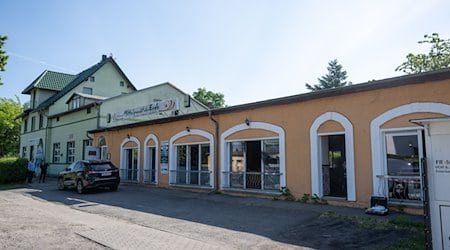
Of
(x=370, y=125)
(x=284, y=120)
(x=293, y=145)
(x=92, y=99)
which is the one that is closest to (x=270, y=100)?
(x=284, y=120)

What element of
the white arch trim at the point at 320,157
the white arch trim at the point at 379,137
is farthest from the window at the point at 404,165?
the white arch trim at the point at 320,157

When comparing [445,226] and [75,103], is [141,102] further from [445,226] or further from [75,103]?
[445,226]

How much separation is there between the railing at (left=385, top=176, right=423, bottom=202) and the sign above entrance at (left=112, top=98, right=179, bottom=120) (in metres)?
14.6

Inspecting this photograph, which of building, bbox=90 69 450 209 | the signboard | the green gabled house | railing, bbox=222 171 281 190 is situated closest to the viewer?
building, bbox=90 69 450 209

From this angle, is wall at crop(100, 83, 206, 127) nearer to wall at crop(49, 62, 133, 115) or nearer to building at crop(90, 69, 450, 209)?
wall at crop(49, 62, 133, 115)

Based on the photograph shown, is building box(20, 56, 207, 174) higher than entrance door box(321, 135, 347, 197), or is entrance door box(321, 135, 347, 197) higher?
building box(20, 56, 207, 174)

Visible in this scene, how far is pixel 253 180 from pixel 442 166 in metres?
9.03

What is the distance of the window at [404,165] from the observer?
9727 mm

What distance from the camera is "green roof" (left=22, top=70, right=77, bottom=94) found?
1457 inches

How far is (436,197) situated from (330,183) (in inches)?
263

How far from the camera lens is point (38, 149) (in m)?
34.2

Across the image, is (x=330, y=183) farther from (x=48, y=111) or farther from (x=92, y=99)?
(x=48, y=111)

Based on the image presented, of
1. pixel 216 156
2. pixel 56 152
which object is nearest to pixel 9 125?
pixel 56 152

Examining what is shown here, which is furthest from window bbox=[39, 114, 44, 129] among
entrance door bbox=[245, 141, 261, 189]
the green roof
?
entrance door bbox=[245, 141, 261, 189]
